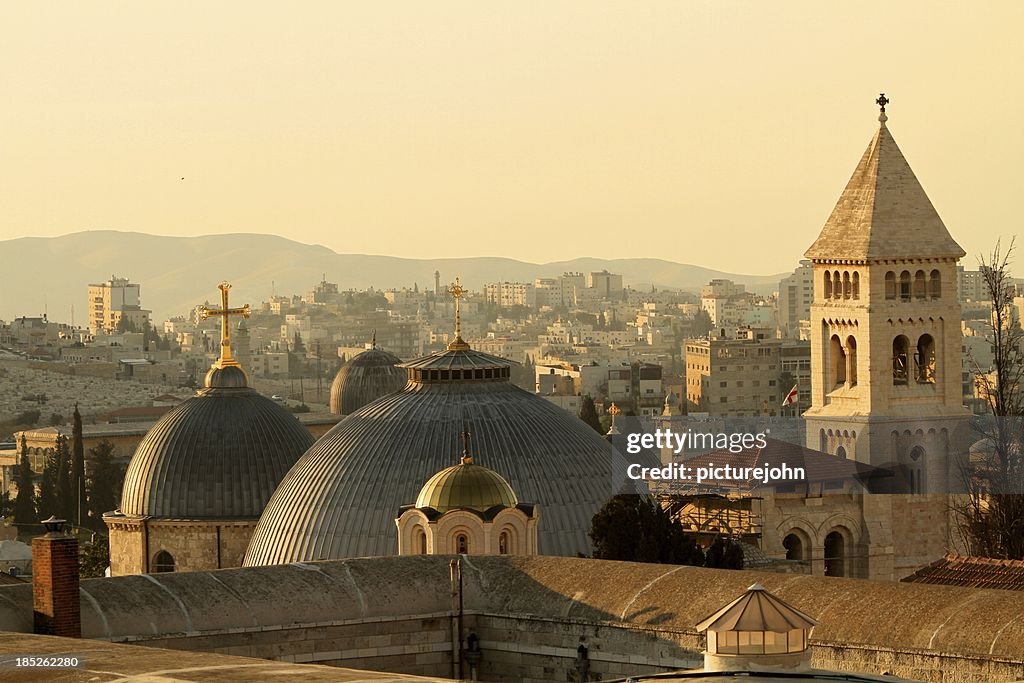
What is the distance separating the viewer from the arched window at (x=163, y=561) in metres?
53.6

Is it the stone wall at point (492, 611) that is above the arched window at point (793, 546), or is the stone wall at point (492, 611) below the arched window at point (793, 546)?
above

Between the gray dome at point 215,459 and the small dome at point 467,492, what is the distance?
1572cm

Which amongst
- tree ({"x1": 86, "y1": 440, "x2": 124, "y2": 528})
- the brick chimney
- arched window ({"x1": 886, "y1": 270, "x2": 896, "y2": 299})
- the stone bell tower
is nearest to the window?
the brick chimney

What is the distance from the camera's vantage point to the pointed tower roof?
72688mm

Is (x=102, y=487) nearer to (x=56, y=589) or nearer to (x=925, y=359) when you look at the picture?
(x=925, y=359)

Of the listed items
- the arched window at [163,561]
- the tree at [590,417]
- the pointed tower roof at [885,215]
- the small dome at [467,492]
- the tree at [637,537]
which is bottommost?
the arched window at [163,561]

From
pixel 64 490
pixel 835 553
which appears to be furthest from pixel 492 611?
pixel 64 490

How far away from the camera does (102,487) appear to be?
309 ft

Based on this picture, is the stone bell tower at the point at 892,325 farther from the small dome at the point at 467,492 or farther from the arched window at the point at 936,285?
the small dome at the point at 467,492

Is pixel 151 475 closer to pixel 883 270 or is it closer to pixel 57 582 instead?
pixel 883 270

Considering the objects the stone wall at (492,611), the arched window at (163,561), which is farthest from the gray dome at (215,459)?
the stone wall at (492,611)

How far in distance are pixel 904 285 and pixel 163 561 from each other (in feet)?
86.3

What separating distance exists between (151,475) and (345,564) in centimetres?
2800

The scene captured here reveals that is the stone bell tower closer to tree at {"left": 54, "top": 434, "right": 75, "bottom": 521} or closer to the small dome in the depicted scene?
tree at {"left": 54, "top": 434, "right": 75, "bottom": 521}
